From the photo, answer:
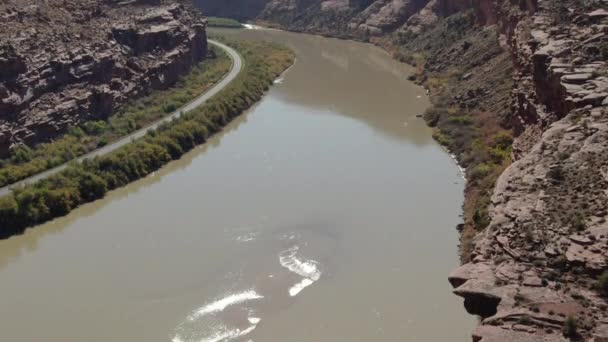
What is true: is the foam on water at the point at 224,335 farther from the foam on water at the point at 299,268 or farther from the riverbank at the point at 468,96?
the riverbank at the point at 468,96

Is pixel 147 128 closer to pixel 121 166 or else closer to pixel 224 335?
pixel 121 166

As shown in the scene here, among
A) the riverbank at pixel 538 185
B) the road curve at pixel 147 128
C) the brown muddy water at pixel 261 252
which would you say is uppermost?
the riverbank at pixel 538 185

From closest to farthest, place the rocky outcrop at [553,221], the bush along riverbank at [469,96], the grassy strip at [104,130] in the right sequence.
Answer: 1. the rocky outcrop at [553,221]
2. the bush along riverbank at [469,96]
3. the grassy strip at [104,130]

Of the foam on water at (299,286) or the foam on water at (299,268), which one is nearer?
the foam on water at (299,286)

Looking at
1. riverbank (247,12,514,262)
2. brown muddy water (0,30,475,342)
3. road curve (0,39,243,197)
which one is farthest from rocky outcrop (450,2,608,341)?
road curve (0,39,243,197)

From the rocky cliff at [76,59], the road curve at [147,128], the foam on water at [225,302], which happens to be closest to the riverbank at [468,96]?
the foam on water at [225,302]
